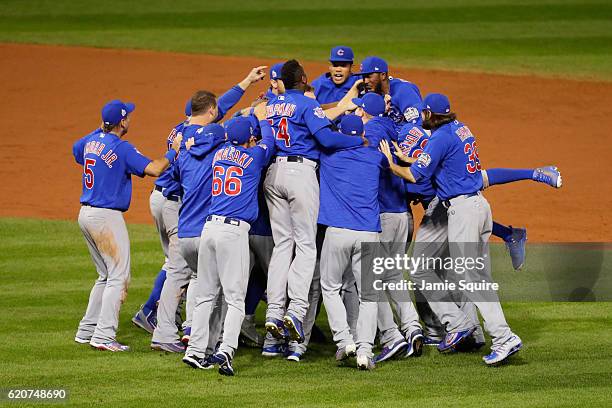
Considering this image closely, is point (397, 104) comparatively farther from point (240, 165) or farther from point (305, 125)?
point (240, 165)

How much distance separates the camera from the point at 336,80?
427 inches

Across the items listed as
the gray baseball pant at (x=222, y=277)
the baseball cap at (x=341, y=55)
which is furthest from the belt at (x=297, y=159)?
the baseball cap at (x=341, y=55)

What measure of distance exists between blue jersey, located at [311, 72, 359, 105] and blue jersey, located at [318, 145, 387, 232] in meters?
1.60

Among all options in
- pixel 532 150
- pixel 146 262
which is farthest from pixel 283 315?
pixel 532 150

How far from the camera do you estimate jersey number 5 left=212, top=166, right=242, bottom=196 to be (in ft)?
29.6

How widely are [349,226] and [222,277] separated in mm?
1132

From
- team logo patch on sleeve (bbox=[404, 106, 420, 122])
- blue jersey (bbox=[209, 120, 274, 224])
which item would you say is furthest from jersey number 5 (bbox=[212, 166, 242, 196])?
team logo patch on sleeve (bbox=[404, 106, 420, 122])

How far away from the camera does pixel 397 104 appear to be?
34.8 ft

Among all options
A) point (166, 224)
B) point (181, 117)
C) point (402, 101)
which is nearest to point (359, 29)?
point (181, 117)

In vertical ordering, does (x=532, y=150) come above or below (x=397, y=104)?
below

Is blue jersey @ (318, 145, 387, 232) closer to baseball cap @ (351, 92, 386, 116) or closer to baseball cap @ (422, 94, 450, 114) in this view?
baseball cap @ (351, 92, 386, 116)

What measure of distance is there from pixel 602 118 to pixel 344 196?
11244 millimetres

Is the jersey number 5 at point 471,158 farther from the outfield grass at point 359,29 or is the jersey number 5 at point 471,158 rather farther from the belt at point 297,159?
the outfield grass at point 359,29

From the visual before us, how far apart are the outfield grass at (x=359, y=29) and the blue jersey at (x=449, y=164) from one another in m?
13.2
